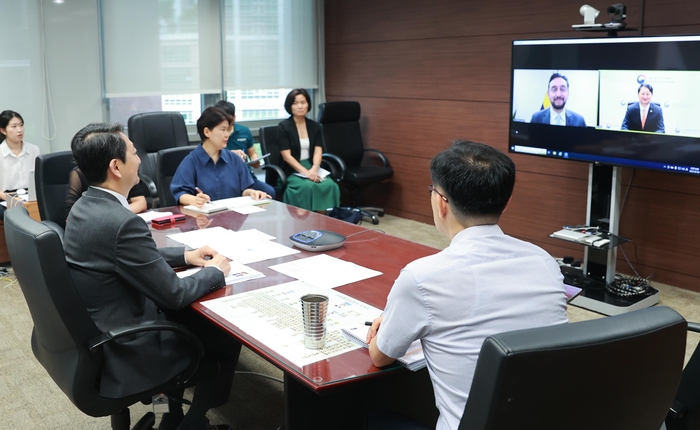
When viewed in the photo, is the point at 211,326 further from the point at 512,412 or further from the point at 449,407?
the point at 512,412

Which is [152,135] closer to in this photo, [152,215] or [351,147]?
[351,147]

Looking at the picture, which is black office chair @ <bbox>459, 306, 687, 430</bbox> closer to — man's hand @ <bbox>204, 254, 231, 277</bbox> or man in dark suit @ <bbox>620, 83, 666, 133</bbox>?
man's hand @ <bbox>204, 254, 231, 277</bbox>

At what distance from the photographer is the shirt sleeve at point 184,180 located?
4.01 m

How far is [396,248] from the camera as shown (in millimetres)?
3008

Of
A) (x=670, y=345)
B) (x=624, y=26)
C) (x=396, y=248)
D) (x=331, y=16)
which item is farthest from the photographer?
(x=331, y=16)

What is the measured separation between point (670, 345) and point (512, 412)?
385mm

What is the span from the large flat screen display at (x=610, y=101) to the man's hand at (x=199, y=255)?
115 inches

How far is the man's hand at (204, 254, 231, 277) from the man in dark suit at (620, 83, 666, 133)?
9.72ft

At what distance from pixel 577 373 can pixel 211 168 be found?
10.6 ft


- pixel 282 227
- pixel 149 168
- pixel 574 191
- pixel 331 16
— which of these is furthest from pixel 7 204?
pixel 574 191

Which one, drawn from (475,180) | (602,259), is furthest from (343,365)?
(602,259)

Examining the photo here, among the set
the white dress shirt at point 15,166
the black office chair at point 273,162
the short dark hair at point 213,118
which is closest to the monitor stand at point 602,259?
the short dark hair at point 213,118

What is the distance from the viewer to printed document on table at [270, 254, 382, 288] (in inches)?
100.0

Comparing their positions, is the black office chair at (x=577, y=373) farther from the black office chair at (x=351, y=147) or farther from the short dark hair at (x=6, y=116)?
the black office chair at (x=351, y=147)
